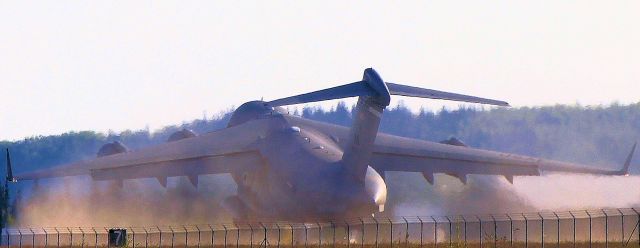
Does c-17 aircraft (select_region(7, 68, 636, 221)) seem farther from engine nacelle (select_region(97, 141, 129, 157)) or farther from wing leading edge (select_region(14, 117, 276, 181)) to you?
engine nacelle (select_region(97, 141, 129, 157))

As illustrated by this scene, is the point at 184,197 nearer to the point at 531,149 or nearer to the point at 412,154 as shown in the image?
the point at 412,154

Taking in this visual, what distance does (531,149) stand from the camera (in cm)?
7619

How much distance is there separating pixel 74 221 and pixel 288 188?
14.1m

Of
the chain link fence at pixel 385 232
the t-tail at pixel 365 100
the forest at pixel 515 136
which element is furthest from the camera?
the forest at pixel 515 136

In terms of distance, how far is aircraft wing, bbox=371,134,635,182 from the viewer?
57.7 m

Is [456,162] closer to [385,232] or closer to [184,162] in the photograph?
[385,232]

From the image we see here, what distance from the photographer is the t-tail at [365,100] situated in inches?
1727

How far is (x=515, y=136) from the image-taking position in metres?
78.2

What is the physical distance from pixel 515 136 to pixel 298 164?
1155 inches

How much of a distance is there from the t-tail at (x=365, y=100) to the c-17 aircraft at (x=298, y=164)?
48 mm

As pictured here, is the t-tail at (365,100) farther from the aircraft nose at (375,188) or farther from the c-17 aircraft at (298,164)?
the aircraft nose at (375,188)

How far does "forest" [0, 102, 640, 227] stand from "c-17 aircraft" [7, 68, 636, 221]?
44.7ft

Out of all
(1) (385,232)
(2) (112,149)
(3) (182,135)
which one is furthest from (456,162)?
(2) (112,149)

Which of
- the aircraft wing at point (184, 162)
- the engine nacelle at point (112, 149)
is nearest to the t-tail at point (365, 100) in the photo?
the aircraft wing at point (184, 162)
